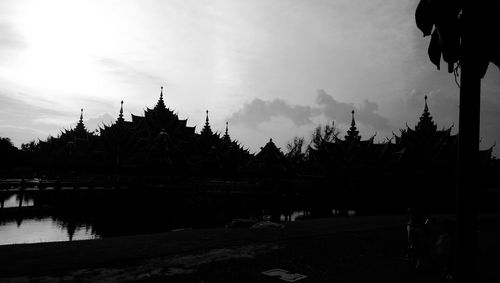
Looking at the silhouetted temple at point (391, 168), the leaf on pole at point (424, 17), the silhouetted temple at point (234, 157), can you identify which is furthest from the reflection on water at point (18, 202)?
the leaf on pole at point (424, 17)

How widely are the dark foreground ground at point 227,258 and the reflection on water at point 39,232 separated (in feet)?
38.3

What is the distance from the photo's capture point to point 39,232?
24016mm

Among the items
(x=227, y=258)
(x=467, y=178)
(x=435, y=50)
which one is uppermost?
(x=435, y=50)

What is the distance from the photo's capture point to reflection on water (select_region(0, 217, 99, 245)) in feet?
71.5

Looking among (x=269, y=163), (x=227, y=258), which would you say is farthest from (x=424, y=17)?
(x=269, y=163)

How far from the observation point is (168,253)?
1080cm

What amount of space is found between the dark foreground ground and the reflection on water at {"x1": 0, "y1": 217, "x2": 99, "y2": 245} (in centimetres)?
1169

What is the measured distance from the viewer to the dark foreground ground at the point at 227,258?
859 centimetres

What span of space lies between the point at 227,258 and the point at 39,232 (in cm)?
1954

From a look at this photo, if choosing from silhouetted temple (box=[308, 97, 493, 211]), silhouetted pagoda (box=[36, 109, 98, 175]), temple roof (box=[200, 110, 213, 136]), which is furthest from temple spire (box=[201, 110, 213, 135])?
silhouetted temple (box=[308, 97, 493, 211])

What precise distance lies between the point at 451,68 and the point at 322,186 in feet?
115

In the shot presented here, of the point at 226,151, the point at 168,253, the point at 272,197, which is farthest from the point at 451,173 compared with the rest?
the point at 168,253

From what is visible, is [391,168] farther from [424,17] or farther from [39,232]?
[424,17]

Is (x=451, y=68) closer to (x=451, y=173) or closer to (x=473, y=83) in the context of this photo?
(x=473, y=83)
